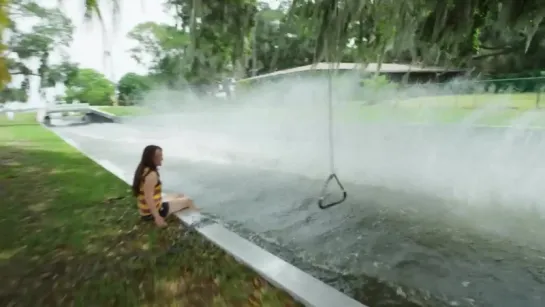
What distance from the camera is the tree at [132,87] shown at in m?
27.5

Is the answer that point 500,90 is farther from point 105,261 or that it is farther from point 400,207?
point 105,261

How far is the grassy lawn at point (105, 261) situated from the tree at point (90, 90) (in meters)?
26.3

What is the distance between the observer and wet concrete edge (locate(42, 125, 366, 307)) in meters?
2.99

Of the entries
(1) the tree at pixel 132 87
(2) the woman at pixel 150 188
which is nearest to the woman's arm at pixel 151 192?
(2) the woman at pixel 150 188

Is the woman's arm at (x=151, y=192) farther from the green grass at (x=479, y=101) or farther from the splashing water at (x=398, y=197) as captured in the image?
the green grass at (x=479, y=101)

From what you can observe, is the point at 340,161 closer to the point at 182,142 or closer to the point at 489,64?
the point at 182,142

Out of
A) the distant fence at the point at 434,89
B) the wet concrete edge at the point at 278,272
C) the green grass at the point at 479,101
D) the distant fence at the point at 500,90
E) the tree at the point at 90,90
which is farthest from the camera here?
the tree at the point at 90,90

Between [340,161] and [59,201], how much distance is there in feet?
21.3

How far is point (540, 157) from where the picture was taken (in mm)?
9914

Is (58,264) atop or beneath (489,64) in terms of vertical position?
beneath

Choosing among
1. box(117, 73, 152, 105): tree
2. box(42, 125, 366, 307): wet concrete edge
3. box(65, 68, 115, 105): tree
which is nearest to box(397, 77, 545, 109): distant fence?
box(42, 125, 366, 307): wet concrete edge

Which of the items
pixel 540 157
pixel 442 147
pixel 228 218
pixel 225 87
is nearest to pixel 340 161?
pixel 442 147

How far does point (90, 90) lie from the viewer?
32.4 m

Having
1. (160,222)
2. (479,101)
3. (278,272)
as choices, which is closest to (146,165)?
(160,222)
